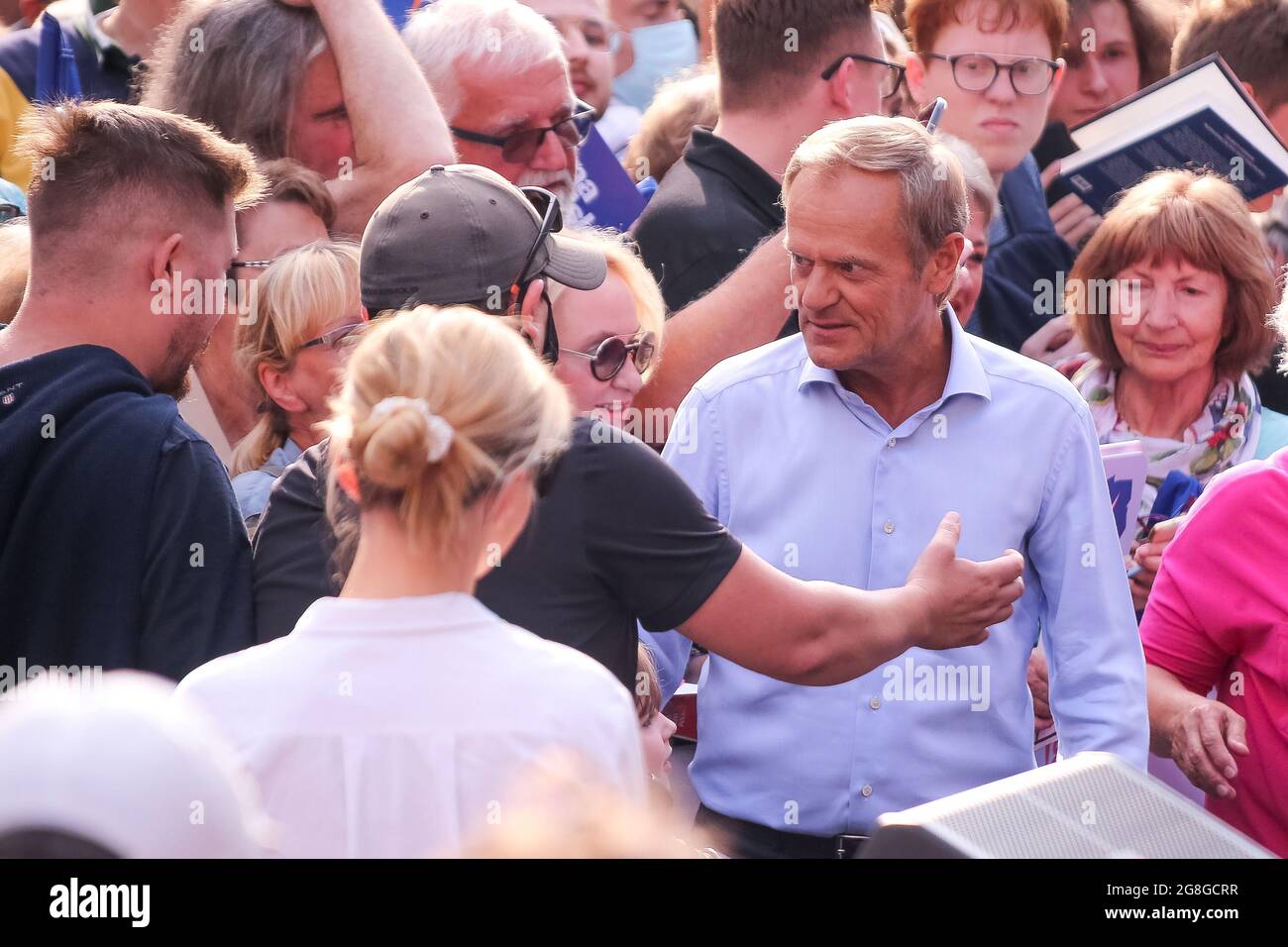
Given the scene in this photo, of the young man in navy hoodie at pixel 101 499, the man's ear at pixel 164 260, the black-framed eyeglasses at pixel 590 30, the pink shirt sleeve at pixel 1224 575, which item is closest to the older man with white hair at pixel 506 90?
the black-framed eyeglasses at pixel 590 30

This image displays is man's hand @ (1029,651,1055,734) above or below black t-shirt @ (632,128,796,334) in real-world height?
below

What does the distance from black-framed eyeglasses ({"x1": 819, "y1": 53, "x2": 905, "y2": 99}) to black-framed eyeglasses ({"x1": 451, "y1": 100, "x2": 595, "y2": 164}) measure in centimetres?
65

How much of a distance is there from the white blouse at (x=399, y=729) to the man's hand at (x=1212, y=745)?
1.52 metres

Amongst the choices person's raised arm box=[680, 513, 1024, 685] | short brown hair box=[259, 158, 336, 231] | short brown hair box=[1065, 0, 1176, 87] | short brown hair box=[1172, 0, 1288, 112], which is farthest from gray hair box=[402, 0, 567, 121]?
short brown hair box=[1065, 0, 1176, 87]

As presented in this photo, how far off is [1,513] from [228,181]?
73cm

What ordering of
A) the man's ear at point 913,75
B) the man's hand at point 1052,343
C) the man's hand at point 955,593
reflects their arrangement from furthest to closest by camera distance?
the man's hand at point 1052,343
the man's ear at point 913,75
the man's hand at point 955,593

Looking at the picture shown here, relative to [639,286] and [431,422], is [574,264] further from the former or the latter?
[431,422]

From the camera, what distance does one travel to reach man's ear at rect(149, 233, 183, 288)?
269 centimetres

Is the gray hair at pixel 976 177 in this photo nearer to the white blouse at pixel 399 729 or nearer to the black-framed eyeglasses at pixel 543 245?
the black-framed eyeglasses at pixel 543 245

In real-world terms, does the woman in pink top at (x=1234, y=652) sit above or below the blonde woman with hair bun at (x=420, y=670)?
below

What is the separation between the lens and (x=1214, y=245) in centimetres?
417

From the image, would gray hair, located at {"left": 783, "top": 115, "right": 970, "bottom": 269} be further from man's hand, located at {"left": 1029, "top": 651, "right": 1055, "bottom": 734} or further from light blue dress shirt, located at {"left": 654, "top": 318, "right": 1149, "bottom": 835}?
man's hand, located at {"left": 1029, "top": 651, "right": 1055, "bottom": 734}

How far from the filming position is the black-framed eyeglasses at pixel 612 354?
2.97 meters
